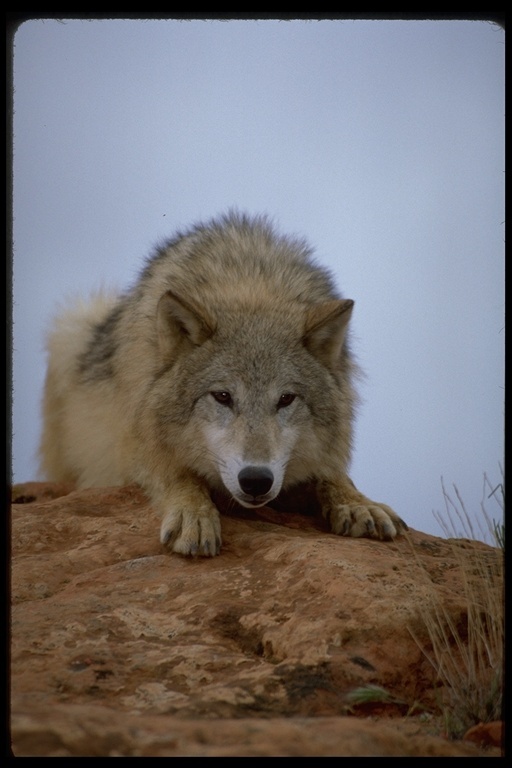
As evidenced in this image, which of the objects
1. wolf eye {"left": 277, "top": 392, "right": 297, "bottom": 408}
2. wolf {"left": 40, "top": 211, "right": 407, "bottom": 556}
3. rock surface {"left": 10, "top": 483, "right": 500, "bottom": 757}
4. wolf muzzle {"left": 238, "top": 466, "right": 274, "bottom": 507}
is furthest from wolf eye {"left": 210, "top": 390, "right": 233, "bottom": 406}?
rock surface {"left": 10, "top": 483, "right": 500, "bottom": 757}

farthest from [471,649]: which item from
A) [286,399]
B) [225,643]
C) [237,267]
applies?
[237,267]

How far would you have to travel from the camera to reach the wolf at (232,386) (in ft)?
16.9

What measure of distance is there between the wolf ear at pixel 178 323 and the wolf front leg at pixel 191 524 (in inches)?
44.1

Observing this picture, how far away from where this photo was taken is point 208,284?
627 cm

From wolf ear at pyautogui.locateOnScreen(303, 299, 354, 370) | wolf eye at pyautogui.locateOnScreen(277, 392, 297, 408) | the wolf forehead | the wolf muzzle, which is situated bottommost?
the wolf muzzle

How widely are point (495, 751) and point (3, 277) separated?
2.95 m

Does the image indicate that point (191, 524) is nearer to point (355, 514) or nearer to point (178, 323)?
point (355, 514)

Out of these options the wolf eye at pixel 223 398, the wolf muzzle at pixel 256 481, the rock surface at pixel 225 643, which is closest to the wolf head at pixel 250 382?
the wolf eye at pixel 223 398

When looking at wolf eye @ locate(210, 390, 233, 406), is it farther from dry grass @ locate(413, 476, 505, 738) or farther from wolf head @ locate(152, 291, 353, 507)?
dry grass @ locate(413, 476, 505, 738)

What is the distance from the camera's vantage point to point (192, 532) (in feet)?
16.3

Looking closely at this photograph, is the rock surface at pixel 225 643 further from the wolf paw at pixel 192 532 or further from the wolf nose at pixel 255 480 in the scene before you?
the wolf nose at pixel 255 480

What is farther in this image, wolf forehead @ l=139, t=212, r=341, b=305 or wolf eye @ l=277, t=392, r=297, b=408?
wolf forehead @ l=139, t=212, r=341, b=305

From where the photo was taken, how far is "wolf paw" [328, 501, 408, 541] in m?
5.38

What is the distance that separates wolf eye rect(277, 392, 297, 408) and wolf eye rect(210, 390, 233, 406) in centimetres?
36
